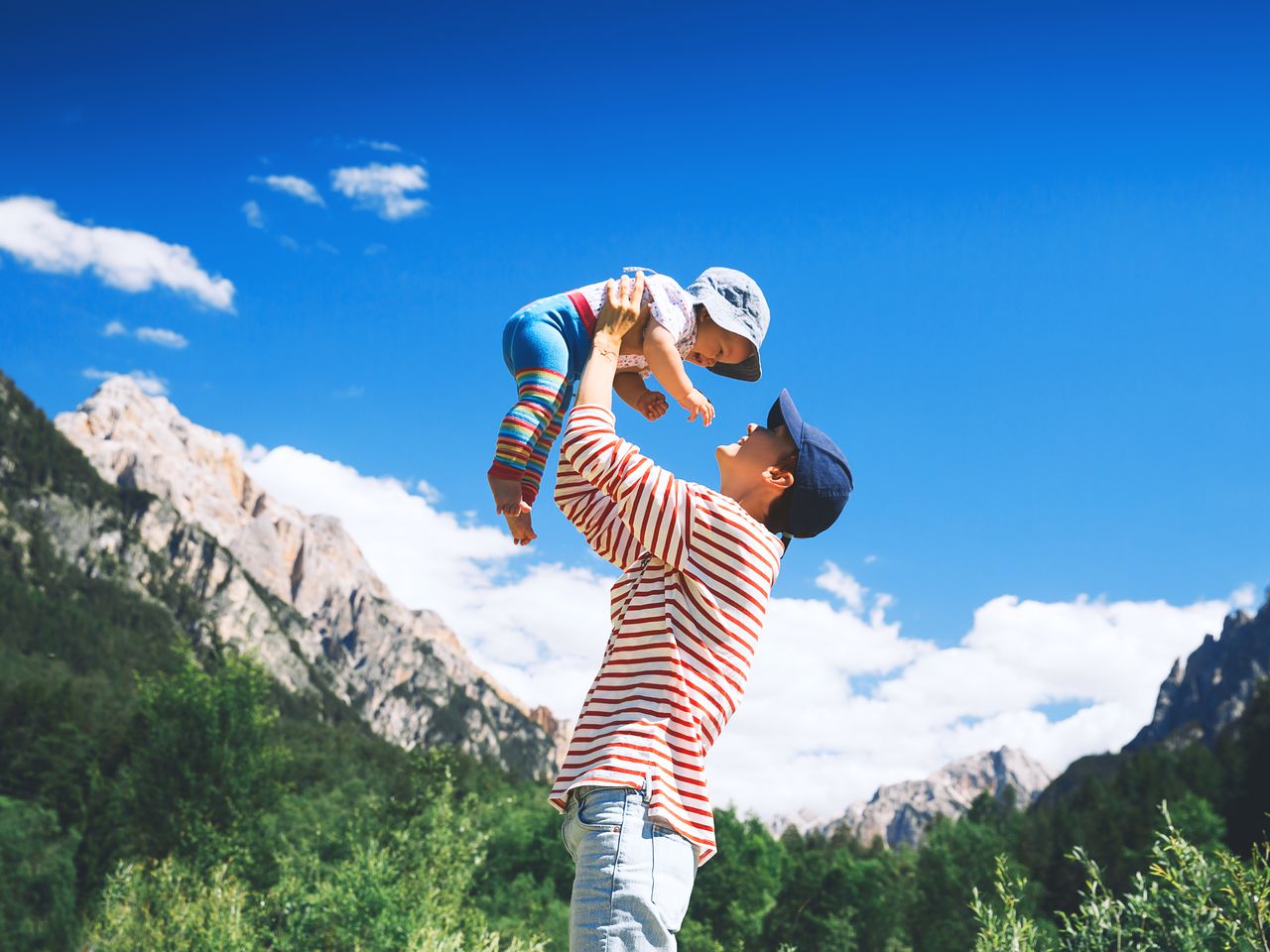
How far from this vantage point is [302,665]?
151625 mm

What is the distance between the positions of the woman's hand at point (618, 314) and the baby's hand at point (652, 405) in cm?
59

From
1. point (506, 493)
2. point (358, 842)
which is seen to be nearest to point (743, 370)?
point (506, 493)

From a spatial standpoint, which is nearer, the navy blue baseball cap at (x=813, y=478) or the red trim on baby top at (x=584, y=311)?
the navy blue baseball cap at (x=813, y=478)

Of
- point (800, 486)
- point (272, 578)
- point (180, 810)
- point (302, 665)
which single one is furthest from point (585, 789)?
point (272, 578)

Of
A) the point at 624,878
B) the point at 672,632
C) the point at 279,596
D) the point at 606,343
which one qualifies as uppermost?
the point at 279,596

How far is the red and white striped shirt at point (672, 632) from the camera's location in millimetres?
2332

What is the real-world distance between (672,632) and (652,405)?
1045mm

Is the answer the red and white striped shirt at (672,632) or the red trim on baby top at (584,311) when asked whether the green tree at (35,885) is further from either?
the red and white striped shirt at (672,632)

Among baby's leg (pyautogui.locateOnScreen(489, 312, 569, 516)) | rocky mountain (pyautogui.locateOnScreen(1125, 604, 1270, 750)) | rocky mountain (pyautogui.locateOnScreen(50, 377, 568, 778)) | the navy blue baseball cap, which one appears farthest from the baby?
rocky mountain (pyautogui.locateOnScreen(50, 377, 568, 778))

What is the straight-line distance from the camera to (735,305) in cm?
312

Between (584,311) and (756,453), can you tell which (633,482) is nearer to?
(756,453)

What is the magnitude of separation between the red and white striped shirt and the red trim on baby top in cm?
49

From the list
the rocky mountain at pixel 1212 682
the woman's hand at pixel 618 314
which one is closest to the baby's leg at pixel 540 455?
the woman's hand at pixel 618 314

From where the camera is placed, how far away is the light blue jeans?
2.15 m
